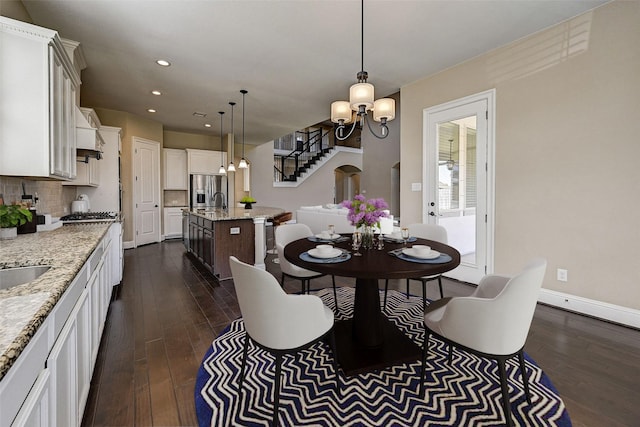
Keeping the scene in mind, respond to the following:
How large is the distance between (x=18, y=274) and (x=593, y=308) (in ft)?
13.9

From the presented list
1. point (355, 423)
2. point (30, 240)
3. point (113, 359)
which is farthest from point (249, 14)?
point (355, 423)

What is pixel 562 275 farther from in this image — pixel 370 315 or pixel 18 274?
pixel 18 274

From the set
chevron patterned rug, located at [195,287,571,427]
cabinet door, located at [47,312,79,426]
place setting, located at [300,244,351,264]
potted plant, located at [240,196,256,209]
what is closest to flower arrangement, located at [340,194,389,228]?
place setting, located at [300,244,351,264]

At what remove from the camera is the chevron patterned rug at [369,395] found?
1466 millimetres

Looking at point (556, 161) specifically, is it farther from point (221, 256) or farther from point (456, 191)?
point (221, 256)

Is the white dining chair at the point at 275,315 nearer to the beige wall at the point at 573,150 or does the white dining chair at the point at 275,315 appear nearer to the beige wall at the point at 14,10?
the beige wall at the point at 14,10

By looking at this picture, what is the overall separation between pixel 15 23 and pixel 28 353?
232 cm

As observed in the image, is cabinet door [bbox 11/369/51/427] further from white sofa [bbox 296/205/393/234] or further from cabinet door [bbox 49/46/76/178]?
white sofa [bbox 296/205/393/234]

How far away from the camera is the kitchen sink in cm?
129

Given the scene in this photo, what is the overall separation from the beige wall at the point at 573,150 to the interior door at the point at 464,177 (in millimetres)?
131

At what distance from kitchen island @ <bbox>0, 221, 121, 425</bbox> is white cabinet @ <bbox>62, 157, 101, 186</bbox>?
2374 millimetres

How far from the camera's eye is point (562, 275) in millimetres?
2857

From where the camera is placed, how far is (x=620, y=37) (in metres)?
2.48

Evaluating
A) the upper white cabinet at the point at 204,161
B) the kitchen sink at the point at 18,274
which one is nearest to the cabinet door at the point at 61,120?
the kitchen sink at the point at 18,274
